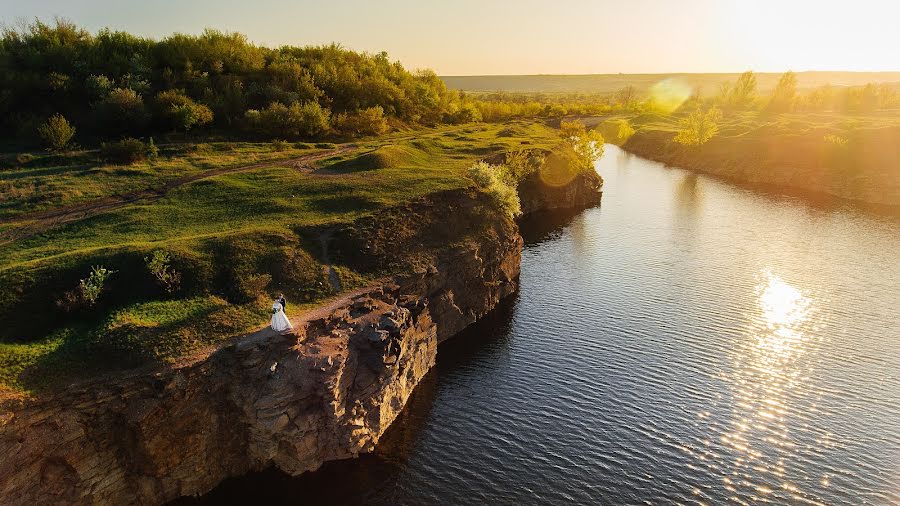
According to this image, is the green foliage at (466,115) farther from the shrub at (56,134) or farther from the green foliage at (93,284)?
the green foliage at (93,284)

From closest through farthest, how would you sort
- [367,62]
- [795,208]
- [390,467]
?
[390,467] → [795,208] → [367,62]

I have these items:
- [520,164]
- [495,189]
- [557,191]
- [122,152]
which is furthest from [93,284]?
[557,191]

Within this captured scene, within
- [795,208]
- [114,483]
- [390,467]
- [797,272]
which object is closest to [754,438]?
[390,467]

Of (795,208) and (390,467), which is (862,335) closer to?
(390,467)

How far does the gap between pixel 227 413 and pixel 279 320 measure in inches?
243

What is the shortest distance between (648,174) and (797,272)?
6767cm

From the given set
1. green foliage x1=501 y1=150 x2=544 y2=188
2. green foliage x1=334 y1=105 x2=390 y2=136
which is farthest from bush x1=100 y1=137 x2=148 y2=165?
green foliage x1=501 y1=150 x2=544 y2=188

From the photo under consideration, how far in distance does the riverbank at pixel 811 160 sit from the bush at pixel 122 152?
118 metres

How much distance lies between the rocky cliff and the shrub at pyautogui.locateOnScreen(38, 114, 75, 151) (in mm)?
45390

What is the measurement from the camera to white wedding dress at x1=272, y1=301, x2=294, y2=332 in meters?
29.4

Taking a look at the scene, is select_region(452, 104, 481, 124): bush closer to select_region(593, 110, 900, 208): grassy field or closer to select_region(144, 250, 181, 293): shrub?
select_region(593, 110, 900, 208): grassy field

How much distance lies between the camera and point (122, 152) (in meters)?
53.4

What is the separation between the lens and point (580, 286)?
5459cm

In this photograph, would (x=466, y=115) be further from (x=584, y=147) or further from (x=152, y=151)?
(x=152, y=151)
